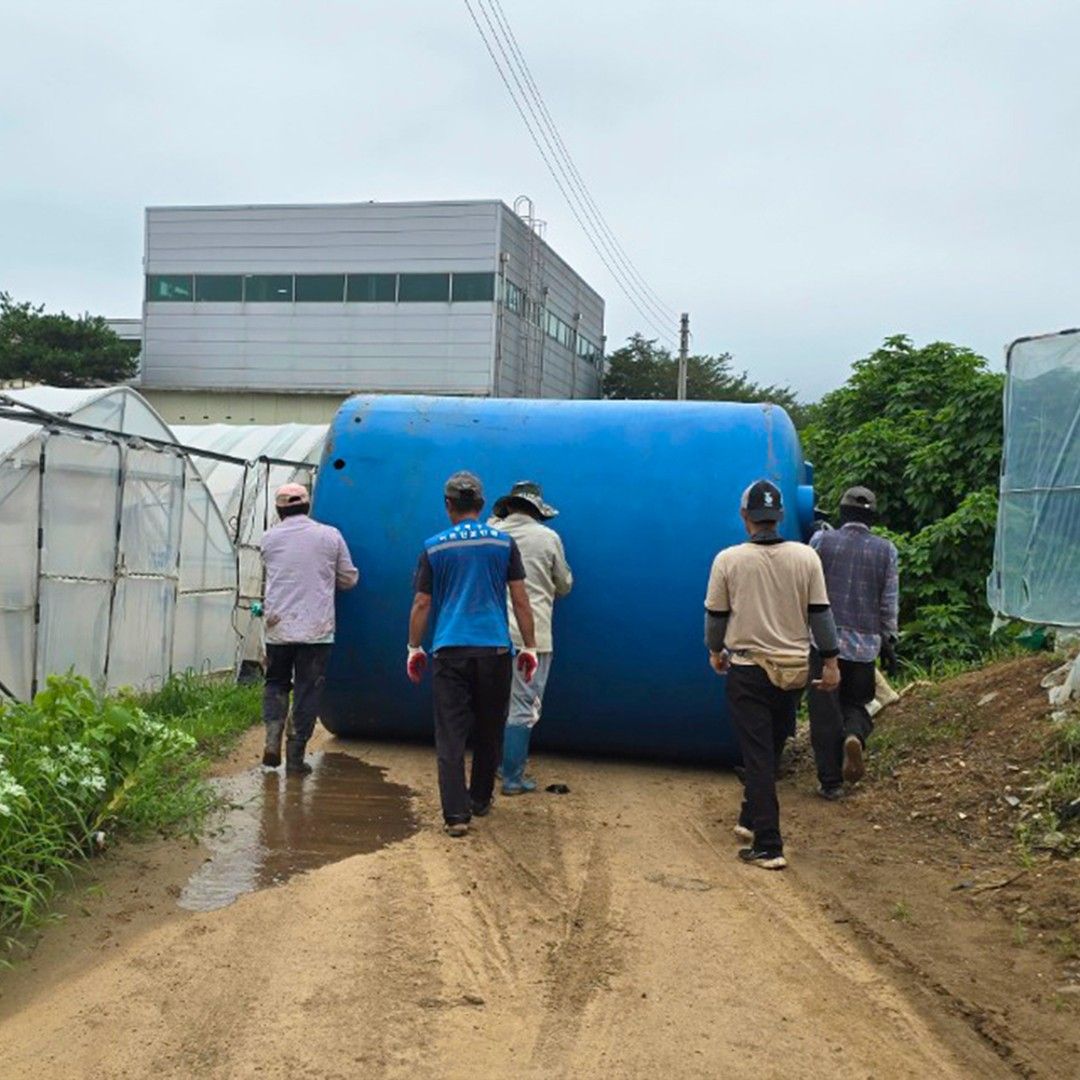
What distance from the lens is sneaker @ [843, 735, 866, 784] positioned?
713 cm

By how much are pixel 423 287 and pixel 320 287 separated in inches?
140

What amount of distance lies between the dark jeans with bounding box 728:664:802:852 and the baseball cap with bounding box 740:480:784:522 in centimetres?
74

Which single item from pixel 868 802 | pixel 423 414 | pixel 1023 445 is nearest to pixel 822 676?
pixel 868 802

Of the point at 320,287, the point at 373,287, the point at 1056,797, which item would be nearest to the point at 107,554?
the point at 1056,797

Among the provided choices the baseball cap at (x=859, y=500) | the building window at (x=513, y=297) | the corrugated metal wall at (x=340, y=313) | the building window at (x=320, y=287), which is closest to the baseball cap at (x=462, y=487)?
the baseball cap at (x=859, y=500)

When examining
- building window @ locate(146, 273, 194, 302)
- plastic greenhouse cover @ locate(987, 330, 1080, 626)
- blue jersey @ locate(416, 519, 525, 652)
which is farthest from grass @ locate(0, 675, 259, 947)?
building window @ locate(146, 273, 194, 302)

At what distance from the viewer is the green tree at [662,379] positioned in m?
51.5

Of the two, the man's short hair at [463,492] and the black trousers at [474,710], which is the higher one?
the man's short hair at [463,492]

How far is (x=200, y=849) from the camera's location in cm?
566

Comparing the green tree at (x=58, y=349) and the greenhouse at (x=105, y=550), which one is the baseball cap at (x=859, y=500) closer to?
the greenhouse at (x=105, y=550)

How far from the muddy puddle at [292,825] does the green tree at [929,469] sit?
250 inches

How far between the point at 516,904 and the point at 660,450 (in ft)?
11.5

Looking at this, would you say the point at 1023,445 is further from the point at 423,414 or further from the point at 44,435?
the point at 44,435

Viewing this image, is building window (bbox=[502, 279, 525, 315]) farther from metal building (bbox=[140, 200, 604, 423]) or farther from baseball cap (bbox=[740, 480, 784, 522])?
baseball cap (bbox=[740, 480, 784, 522])
